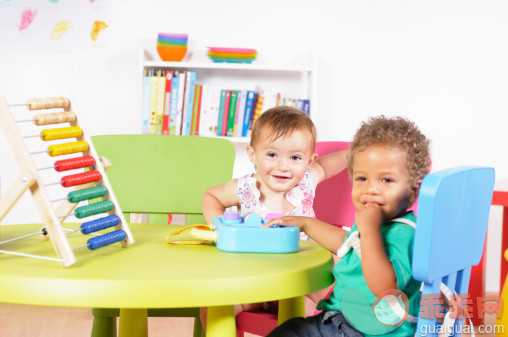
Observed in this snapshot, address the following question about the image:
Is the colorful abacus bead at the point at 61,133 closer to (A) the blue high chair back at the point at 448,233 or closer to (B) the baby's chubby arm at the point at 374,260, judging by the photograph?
(B) the baby's chubby arm at the point at 374,260

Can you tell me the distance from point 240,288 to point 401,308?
1.24ft

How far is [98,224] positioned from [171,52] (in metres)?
2.23

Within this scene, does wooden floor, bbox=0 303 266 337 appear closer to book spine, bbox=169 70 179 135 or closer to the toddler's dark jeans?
book spine, bbox=169 70 179 135

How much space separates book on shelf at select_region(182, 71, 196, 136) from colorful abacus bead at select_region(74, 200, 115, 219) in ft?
6.65

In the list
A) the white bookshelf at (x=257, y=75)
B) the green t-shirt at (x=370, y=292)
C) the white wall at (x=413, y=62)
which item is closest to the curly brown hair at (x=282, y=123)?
the green t-shirt at (x=370, y=292)

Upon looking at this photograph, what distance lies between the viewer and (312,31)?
3.63 m

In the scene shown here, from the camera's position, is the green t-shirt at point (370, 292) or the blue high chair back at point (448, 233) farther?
the green t-shirt at point (370, 292)

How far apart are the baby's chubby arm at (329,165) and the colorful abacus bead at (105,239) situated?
0.86 m

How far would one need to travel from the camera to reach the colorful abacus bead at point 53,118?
4.00 ft

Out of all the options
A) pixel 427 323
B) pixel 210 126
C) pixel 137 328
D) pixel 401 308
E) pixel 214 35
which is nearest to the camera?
pixel 427 323

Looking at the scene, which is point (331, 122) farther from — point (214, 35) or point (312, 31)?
point (214, 35)

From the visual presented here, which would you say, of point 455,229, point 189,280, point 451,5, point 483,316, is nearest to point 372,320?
point 455,229

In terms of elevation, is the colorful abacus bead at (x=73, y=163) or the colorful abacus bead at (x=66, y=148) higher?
the colorful abacus bead at (x=66, y=148)

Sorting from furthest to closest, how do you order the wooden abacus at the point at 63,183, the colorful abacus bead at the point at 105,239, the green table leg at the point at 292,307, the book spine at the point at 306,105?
the book spine at the point at 306,105, the green table leg at the point at 292,307, the colorful abacus bead at the point at 105,239, the wooden abacus at the point at 63,183
